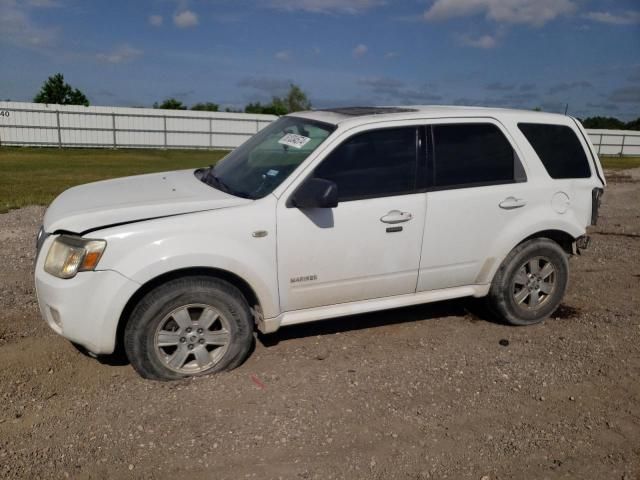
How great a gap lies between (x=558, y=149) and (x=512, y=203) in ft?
2.57

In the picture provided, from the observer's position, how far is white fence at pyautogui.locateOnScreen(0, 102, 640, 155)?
110ft

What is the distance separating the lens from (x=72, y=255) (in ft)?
12.2

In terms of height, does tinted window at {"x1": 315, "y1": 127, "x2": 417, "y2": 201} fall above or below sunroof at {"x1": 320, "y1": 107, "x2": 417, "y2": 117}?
below

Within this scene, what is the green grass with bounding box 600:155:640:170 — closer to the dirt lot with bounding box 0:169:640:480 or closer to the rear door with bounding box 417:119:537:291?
the rear door with bounding box 417:119:537:291

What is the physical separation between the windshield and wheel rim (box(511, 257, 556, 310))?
7.13ft

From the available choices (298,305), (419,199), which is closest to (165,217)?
(298,305)

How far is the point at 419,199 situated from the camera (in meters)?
4.53

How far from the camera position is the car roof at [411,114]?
4.57 meters

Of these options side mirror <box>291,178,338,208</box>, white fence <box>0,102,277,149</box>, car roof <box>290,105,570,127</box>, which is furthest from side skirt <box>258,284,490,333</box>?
white fence <box>0,102,277,149</box>

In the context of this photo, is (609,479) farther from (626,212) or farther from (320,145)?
(626,212)

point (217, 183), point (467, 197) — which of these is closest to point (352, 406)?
point (467, 197)

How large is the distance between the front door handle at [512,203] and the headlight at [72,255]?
3.14 metres

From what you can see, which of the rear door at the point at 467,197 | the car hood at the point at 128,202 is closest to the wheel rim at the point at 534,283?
the rear door at the point at 467,197

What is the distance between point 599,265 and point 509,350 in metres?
3.37
